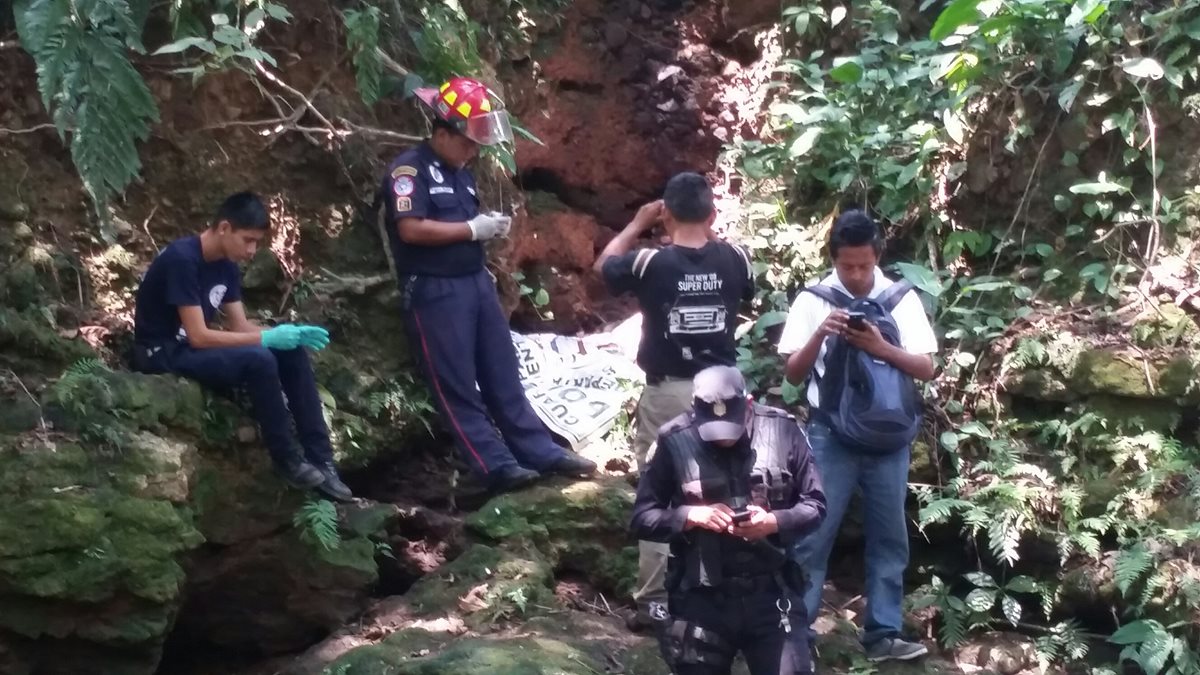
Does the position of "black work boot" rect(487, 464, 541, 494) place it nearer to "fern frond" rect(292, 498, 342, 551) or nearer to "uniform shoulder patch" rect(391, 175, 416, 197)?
"fern frond" rect(292, 498, 342, 551)

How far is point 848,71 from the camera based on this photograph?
7.37 m

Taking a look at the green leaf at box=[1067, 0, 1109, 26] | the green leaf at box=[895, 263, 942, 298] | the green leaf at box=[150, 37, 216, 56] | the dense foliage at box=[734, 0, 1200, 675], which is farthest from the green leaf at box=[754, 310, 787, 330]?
the green leaf at box=[150, 37, 216, 56]

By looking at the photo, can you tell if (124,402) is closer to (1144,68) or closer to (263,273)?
(263,273)

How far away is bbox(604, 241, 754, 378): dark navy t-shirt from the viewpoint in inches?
190

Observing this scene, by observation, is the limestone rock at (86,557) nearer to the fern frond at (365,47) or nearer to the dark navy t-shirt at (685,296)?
the dark navy t-shirt at (685,296)

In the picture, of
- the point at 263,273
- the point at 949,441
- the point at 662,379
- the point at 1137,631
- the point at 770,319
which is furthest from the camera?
the point at 770,319

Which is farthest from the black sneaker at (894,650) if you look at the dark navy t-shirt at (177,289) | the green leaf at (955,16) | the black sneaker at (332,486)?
the green leaf at (955,16)

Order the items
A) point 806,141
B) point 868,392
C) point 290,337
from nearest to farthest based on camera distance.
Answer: point 868,392 → point 290,337 → point 806,141

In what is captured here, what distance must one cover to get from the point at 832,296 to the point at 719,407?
118 centimetres

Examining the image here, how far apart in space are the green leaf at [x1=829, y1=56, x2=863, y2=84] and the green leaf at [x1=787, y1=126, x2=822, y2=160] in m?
0.39

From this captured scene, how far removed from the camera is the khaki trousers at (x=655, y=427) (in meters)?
4.90

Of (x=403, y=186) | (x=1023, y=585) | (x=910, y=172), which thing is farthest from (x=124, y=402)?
(x=910, y=172)

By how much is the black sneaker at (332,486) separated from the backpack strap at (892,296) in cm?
253

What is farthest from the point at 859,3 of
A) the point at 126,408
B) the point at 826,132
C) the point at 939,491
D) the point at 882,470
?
the point at 126,408
